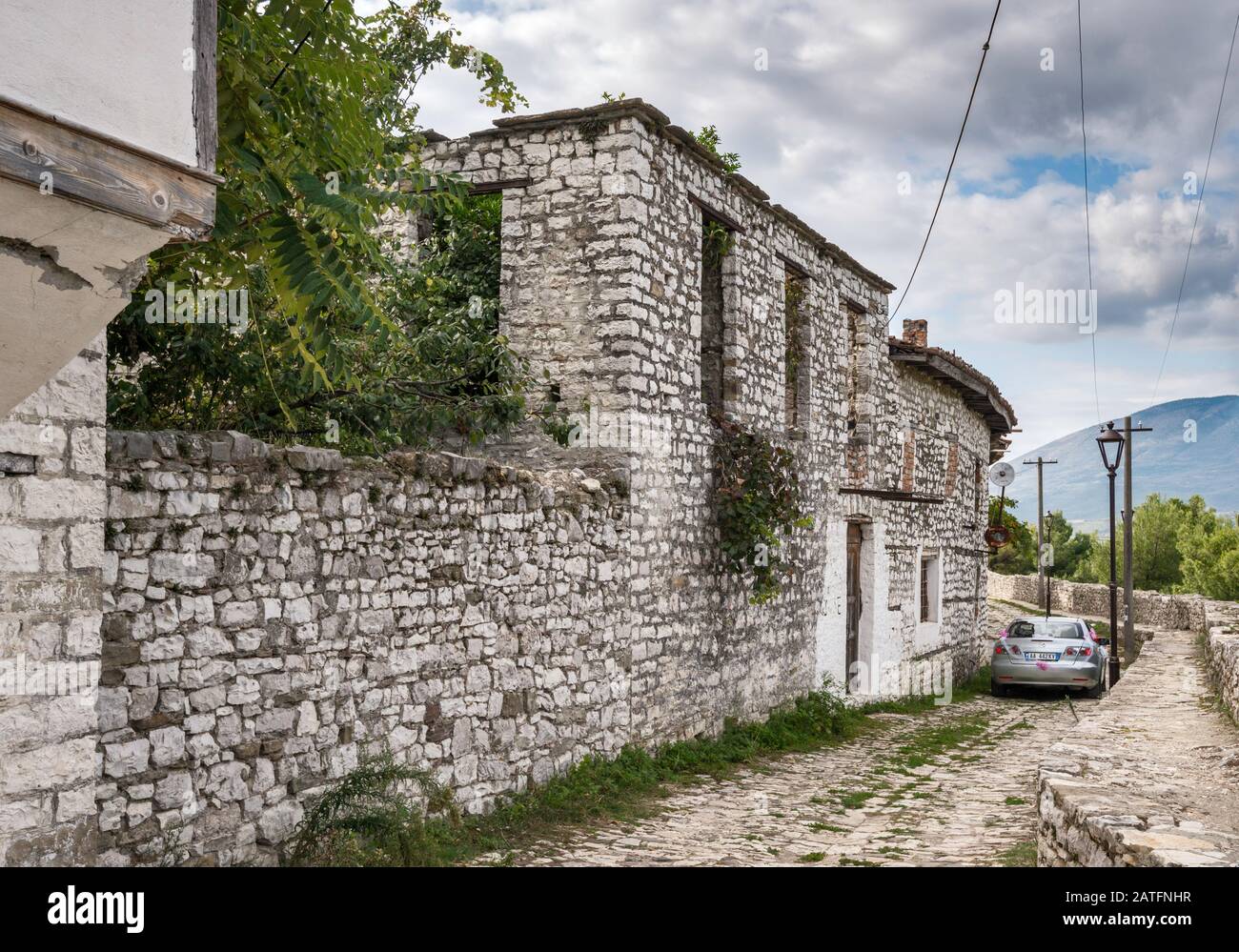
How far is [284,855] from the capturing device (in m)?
4.92

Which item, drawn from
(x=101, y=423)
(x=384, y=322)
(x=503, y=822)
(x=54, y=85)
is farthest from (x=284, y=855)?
(x=54, y=85)

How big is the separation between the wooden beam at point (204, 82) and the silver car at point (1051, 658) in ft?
51.7

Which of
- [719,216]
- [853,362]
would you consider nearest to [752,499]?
[719,216]

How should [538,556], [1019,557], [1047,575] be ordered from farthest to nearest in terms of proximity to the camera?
[1019,557], [1047,575], [538,556]

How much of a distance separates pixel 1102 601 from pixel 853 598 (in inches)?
814

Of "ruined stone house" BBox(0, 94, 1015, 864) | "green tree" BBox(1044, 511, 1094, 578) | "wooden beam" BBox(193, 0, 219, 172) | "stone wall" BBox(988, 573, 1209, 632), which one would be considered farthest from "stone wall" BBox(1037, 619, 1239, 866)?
"green tree" BBox(1044, 511, 1094, 578)

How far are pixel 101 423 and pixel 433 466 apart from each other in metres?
2.43

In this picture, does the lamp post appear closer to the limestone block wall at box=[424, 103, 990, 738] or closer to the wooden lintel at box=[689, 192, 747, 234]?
the limestone block wall at box=[424, 103, 990, 738]

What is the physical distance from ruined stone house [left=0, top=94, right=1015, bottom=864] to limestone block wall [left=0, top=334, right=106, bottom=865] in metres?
0.02

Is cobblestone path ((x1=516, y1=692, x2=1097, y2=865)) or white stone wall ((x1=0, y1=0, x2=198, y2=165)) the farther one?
cobblestone path ((x1=516, y1=692, x2=1097, y2=865))

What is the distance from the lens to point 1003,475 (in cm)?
2120

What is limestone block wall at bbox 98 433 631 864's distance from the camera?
4.34 m

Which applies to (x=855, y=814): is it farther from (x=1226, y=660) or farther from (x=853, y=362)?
(x=853, y=362)
